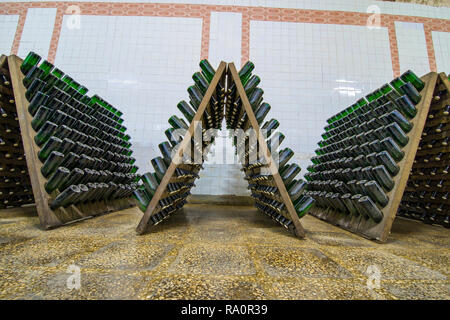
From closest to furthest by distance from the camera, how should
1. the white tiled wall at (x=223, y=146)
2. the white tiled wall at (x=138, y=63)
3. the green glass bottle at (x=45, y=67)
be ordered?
the green glass bottle at (x=45, y=67), the white tiled wall at (x=223, y=146), the white tiled wall at (x=138, y=63)

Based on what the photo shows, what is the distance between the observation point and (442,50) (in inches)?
145

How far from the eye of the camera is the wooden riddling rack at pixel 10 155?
144 centimetres

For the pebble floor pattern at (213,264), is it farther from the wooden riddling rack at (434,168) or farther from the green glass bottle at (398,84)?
the green glass bottle at (398,84)

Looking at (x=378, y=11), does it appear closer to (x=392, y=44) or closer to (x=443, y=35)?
(x=392, y=44)

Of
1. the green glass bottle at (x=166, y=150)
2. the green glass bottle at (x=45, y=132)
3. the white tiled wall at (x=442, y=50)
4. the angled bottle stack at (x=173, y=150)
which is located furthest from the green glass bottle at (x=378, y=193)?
the white tiled wall at (x=442, y=50)

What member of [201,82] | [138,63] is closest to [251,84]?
[201,82]

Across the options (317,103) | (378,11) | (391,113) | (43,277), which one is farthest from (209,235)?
(378,11)

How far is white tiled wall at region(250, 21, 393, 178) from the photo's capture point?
3.37 meters

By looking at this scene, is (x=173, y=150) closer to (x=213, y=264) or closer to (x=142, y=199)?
(x=142, y=199)

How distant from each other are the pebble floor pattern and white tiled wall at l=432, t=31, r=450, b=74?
3.97 meters

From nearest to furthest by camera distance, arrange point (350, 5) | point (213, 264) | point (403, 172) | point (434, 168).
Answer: point (213, 264), point (403, 172), point (434, 168), point (350, 5)

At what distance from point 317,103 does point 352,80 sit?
735 millimetres

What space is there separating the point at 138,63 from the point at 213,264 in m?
3.62

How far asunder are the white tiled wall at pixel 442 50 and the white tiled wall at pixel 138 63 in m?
4.02
